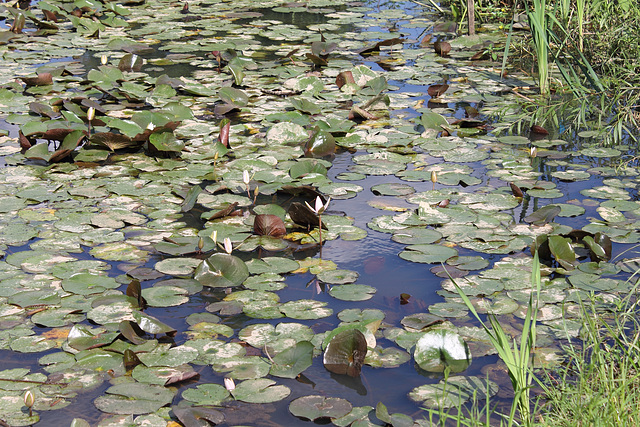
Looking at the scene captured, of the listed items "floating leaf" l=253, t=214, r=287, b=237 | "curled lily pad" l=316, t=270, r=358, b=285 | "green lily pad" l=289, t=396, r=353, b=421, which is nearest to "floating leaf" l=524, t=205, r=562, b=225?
"curled lily pad" l=316, t=270, r=358, b=285

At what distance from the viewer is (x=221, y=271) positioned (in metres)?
2.85

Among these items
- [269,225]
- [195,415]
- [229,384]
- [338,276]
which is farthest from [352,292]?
[195,415]

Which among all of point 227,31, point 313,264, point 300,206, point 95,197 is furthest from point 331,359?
point 227,31

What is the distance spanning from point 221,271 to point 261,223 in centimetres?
46

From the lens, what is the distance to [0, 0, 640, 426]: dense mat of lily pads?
7.60 ft

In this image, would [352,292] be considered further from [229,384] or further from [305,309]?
[229,384]

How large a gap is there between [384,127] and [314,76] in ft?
3.45

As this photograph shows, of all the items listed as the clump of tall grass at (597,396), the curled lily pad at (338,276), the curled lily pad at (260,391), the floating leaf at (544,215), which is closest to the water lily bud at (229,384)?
the curled lily pad at (260,391)

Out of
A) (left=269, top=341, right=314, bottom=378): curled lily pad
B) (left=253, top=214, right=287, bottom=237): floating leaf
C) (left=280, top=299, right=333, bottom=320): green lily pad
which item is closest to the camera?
(left=269, top=341, right=314, bottom=378): curled lily pad

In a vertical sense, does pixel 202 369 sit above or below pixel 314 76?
below

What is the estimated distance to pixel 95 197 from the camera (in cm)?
366

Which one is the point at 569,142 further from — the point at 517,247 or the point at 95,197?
the point at 95,197

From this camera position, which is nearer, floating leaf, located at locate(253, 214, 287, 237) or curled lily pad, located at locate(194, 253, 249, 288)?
curled lily pad, located at locate(194, 253, 249, 288)

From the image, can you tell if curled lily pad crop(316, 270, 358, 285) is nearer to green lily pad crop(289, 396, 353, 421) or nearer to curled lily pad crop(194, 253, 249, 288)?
curled lily pad crop(194, 253, 249, 288)
